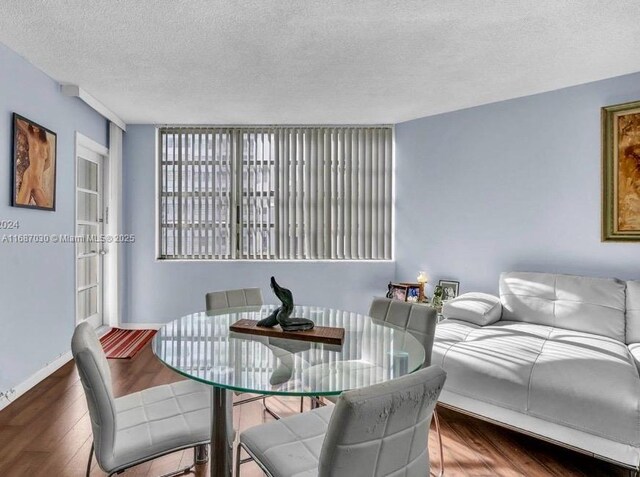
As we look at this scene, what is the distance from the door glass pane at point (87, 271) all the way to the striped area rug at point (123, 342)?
617 millimetres

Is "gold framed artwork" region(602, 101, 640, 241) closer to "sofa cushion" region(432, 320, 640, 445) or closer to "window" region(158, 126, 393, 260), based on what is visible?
"sofa cushion" region(432, 320, 640, 445)

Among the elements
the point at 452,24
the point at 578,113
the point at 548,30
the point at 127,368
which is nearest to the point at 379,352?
the point at 452,24

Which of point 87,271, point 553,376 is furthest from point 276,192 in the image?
point 553,376

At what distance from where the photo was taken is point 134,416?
1610 millimetres

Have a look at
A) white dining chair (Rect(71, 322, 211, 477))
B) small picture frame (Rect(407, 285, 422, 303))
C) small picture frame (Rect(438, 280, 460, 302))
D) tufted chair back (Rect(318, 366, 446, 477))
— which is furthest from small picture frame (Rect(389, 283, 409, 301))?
tufted chair back (Rect(318, 366, 446, 477))

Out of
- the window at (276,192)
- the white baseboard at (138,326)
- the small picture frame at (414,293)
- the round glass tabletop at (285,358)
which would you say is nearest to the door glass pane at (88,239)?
the window at (276,192)

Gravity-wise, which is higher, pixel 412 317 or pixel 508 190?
pixel 508 190

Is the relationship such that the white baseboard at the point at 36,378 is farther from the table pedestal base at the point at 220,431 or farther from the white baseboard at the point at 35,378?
the table pedestal base at the point at 220,431

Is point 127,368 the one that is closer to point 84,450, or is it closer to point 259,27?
point 84,450

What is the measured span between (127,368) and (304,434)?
254cm

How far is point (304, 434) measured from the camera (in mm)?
1466

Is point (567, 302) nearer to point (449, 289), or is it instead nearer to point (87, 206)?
point (449, 289)

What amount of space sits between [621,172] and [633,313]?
114 cm


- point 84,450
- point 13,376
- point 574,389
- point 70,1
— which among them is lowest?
point 84,450
